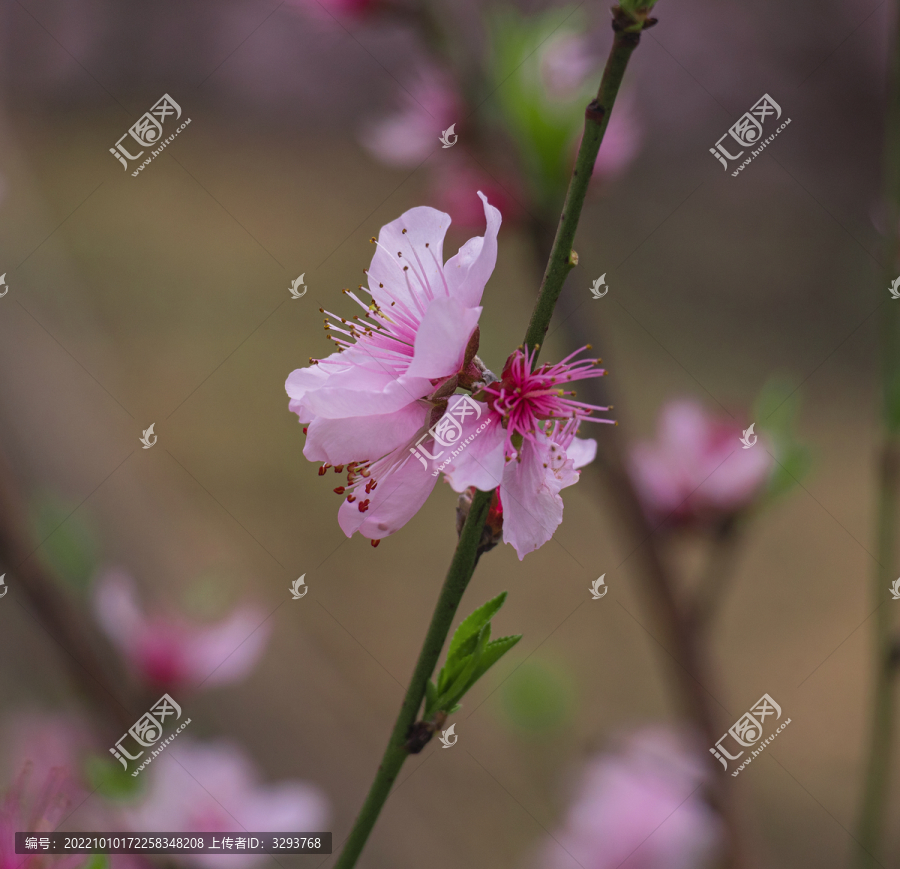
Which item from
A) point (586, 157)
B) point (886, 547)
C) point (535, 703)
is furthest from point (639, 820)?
point (586, 157)

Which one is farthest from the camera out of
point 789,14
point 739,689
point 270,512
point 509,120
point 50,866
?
point 789,14

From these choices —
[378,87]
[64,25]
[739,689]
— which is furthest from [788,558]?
[64,25]

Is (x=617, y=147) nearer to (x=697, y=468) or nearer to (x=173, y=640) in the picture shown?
(x=697, y=468)

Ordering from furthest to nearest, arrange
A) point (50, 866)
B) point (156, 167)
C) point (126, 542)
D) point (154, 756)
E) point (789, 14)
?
1. point (156, 167)
2. point (789, 14)
3. point (126, 542)
4. point (154, 756)
5. point (50, 866)

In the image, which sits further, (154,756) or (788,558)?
(788,558)

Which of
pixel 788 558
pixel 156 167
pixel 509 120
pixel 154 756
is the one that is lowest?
pixel 788 558

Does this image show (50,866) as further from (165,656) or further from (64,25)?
(64,25)

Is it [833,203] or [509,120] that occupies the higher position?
[509,120]
